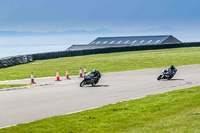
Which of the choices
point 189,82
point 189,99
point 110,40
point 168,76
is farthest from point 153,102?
point 110,40

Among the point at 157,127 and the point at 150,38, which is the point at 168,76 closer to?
the point at 157,127

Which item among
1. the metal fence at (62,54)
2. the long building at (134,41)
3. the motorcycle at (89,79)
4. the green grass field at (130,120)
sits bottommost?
the green grass field at (130,120)

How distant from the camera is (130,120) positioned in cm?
1259

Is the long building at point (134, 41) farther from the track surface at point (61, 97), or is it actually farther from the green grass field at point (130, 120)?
the green grass field at point (130, 120)

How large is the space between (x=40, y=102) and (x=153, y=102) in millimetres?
4916

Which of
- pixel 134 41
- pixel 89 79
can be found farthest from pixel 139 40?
pixel 89 79

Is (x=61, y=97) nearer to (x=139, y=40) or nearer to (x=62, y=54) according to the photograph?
(x=62, y=54)

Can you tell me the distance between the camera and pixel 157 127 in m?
11.3

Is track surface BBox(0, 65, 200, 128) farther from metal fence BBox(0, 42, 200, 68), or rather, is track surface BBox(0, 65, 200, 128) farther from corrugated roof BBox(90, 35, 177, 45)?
corrugated roof BBox(90, 35, 177, 45)

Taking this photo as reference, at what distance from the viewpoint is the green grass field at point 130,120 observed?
11.3 m

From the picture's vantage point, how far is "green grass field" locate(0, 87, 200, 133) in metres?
11.3

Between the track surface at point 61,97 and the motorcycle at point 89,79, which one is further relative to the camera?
the motorcycle at point 89,79

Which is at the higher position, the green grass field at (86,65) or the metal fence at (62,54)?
the metal fence at (62,54)

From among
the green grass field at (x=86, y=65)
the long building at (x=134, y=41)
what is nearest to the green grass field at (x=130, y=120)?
the green grass field at (x=86, y=65)
